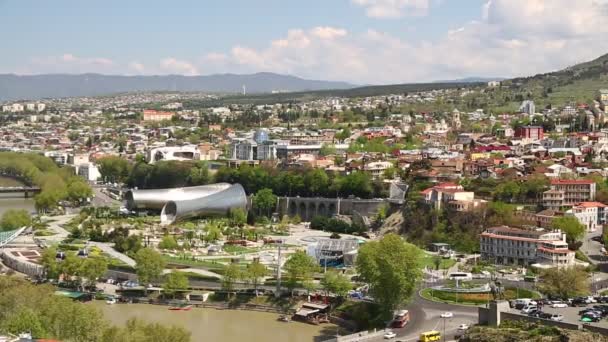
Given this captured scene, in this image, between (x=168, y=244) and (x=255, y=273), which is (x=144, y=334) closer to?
(x=255, y=273)

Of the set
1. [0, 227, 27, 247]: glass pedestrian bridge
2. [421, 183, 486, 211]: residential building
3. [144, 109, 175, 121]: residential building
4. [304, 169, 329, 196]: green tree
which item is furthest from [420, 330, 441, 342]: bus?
[144, 109, 175, 121]: residential building

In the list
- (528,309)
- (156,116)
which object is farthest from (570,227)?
(156,116)

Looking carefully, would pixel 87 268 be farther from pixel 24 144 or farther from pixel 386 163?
pixel 24 144

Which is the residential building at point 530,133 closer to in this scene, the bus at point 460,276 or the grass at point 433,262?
the grass at point 433,262

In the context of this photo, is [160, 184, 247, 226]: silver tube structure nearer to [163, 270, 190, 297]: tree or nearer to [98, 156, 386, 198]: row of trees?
[98, 156, 386, 198]: row of trees

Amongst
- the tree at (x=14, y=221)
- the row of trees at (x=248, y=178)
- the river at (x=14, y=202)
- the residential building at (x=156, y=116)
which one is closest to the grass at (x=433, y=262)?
the row of trees at (x=248, y=178)

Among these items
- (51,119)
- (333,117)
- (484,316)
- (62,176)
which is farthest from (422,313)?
(51,119)
